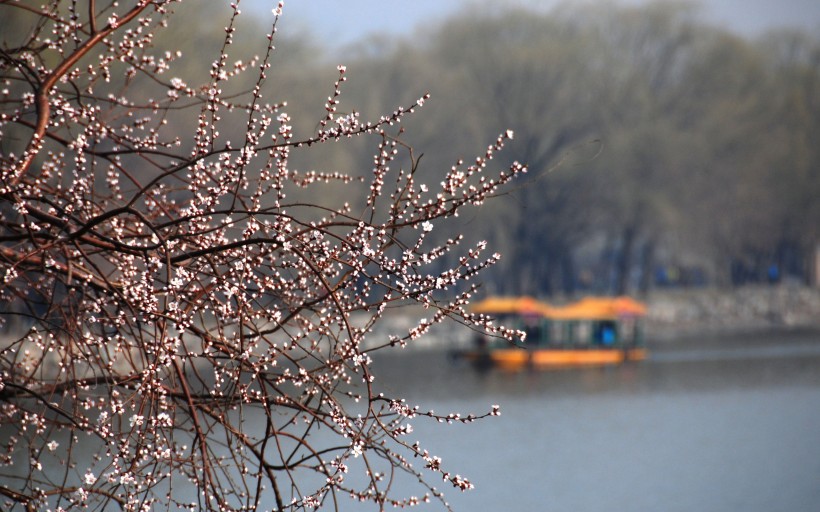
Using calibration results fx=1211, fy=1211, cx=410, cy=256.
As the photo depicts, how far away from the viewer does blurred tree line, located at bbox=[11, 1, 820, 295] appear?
49844 mm

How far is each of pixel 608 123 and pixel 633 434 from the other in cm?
2882

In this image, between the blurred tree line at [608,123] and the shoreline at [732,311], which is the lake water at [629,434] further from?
the shoreline at [732,311]

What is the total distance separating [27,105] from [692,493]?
1608 cm

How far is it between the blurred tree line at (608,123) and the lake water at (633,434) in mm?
11836

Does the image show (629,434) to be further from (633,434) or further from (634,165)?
(634,165)

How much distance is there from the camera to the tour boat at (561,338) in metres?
40.3

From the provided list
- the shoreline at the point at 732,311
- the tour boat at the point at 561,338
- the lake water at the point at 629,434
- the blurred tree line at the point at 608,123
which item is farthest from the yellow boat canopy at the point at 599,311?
the shoreline at the point at 732,311

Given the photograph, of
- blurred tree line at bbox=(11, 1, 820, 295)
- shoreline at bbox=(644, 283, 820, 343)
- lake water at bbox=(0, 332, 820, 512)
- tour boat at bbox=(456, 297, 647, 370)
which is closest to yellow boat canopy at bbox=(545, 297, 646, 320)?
tour boat at bbox=(456, 297, 647, 370)

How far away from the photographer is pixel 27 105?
5562mm

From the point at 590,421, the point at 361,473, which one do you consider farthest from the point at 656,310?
the point at 361,473

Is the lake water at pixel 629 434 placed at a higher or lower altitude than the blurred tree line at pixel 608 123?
lower

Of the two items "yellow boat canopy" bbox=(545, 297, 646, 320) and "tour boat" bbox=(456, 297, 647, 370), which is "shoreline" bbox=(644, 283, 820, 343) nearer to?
"yellow boat canopy" bbox=(545, 297, 646, 320)

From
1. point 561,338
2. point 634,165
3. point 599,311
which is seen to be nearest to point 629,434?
point 561,338

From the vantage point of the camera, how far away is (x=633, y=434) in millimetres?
26047
